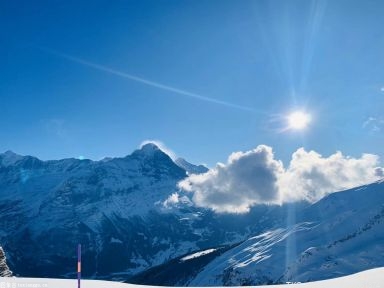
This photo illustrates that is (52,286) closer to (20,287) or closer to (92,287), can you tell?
(20,287)

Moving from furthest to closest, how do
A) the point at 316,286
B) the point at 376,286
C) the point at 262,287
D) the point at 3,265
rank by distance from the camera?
the point at 3,265, the point at 262,287, the point at 316,286, the point at 376,286

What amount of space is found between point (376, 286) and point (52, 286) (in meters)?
11.4

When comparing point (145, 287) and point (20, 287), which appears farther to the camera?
point (145, 287)

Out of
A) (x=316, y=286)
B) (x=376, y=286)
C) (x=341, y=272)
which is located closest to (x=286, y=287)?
(x=316, y=286)

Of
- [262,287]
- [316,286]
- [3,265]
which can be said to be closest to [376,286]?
[316,286]

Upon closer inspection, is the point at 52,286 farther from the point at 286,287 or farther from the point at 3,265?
the point at 3,265

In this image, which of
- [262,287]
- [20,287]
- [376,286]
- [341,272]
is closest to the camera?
[376,286]

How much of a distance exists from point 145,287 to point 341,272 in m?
200

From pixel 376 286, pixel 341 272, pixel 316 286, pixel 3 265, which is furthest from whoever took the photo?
pixel 341 272

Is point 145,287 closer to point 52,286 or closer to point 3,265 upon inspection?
point 52,286

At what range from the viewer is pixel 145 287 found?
18.5 meters

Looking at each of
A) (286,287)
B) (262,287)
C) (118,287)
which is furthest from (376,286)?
(118,287)

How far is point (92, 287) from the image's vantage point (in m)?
15.3

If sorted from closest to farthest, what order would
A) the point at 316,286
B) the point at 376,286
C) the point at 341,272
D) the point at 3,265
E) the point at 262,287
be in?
the point at 376,286 < the point at 316,286 < the point at 262,287 < the point at 3,265 < the point at 341,272
